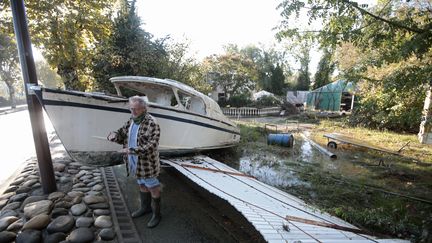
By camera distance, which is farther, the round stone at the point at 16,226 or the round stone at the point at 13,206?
the round stone at the point at 13,206

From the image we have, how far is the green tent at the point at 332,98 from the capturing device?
84.2 feet

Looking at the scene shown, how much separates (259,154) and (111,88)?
705 cm

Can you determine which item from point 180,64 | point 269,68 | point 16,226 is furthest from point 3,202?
point 269,68

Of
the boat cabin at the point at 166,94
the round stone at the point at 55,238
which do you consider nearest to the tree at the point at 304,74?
the boat cabin at the point at 166,94

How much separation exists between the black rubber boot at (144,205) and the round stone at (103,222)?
386 mm

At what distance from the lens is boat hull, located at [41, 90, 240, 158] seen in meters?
4.34

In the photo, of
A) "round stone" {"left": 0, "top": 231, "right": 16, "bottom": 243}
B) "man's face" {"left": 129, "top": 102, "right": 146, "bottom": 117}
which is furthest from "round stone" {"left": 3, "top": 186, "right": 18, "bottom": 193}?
"man's face" {"left": 129, "top": 102, "right": 146, "bottom": 117}

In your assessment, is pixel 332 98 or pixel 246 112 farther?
pixel 332 98

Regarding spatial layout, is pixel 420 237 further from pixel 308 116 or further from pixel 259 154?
pixel 308 116

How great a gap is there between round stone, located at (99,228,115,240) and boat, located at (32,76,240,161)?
196cm

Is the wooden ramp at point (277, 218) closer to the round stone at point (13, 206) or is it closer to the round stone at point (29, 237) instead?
the round stone at point (29, 237)

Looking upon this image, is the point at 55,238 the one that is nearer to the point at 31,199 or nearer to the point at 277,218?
the point at 31,199

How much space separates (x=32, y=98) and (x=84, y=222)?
2203 mm

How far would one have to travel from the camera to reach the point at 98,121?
4.77 meters
